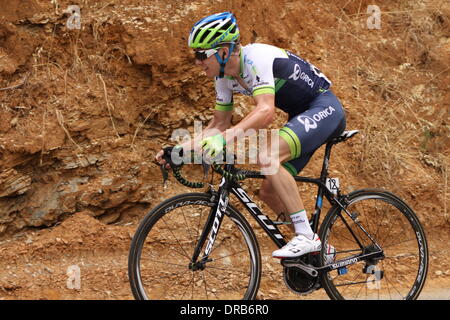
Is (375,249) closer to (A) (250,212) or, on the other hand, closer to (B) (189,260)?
(A) (250,212)

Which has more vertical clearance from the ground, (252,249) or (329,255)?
(252,249)

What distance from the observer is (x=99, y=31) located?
21.8 ft

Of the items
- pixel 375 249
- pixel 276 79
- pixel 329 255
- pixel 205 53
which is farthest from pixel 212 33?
pixel 375 249

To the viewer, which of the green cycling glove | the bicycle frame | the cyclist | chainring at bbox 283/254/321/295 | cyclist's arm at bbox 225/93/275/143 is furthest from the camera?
chainring at bbox 283/254/321/295

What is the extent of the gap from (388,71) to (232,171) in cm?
416

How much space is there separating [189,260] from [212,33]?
1705 mm

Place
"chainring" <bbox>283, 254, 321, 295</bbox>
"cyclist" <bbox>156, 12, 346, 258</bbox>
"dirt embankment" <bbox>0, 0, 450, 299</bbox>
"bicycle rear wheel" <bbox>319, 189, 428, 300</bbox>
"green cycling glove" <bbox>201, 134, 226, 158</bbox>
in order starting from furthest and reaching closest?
"dirt embankment" <bbox>0, 0, 450, 299</bbox> → "bicycle rear wheel" <bbox>319, 189, 428, 300</bbox> → "chainring" <bbox>283, 254, 321, 295</bbox> → "cyclist" <bbox>156, 12, 346, 258</bbox> → "green cycling glove" <bbox>201, 134, 226, 158</bbox>

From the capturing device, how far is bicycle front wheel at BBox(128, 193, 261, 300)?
446 cm

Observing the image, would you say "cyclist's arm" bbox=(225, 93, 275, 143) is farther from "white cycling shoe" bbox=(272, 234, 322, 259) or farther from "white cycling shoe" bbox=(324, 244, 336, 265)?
"white cycling shoe" bbox=(324, 244, 336, 265)

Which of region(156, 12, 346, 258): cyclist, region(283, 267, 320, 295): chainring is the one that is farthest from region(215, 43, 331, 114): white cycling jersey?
region(283, 267, 320, 295): chainring

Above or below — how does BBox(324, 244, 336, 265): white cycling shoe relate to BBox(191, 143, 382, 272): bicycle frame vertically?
below

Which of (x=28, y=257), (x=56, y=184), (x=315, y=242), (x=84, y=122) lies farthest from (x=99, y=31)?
(x=315, y=242)

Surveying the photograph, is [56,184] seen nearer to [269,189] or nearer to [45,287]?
[45,287]

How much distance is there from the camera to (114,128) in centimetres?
653
